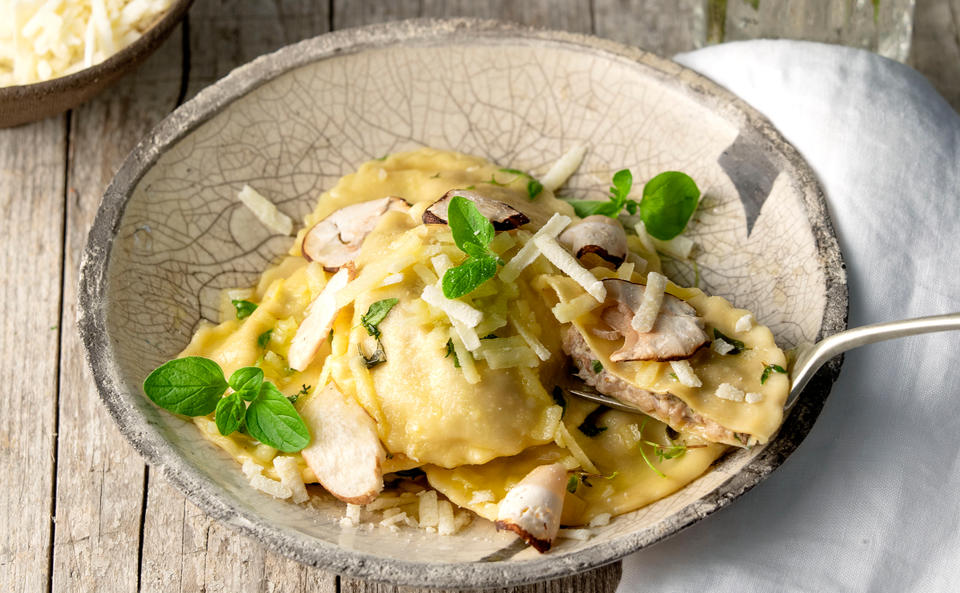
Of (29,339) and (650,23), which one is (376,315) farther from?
(650,23)

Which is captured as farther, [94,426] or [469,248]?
[94,426]

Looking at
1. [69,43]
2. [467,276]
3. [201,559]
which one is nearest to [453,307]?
[467,276]

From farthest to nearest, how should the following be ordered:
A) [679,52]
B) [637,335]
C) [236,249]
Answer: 1. [679,52]
2. [236,249]
3. [637,335]

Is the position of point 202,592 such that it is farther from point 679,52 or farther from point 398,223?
point 679,52

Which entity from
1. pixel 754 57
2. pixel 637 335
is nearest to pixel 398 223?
pixel 637 335

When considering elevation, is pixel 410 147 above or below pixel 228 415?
above

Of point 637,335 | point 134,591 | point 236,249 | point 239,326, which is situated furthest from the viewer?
point 236,249

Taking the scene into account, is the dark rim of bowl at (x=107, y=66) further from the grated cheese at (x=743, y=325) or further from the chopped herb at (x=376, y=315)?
the grated cheese at (x=743, y=325)
